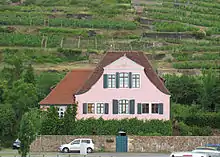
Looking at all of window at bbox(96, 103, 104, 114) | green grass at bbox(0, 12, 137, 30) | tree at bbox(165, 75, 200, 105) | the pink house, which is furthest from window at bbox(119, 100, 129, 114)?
green grass at bbox(0, 12, 137, 30)

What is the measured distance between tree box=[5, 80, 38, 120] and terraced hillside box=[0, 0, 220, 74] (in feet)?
104

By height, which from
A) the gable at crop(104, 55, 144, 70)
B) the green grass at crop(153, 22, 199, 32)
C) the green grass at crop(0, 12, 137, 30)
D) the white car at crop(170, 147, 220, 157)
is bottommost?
the white car at crop(170, 147, 220, 157)

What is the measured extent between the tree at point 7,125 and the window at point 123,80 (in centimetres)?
846

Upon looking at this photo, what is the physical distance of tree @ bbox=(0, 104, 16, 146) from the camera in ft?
186

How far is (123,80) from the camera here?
58.5 m

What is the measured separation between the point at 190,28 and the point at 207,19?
14.1 metres

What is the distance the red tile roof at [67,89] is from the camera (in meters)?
58.8

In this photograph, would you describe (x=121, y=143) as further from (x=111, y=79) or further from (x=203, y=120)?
(x=203, y=120)

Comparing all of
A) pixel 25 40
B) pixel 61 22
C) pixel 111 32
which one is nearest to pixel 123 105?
pixel 25 40

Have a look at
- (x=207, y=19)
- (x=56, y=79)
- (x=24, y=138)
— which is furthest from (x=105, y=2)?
(x=24, y=138)

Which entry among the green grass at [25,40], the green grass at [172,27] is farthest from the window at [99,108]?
the green grass at [172,27]

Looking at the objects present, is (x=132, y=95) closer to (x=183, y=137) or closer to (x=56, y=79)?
(x=183, y=137)

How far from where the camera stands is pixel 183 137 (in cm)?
5328

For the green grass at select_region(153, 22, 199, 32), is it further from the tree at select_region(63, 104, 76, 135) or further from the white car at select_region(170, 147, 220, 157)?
the white car at select_region(170, 147, 220, 157)
